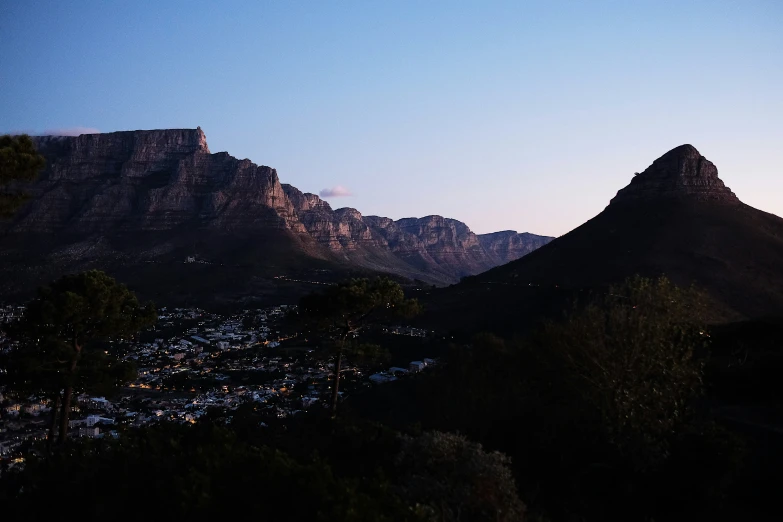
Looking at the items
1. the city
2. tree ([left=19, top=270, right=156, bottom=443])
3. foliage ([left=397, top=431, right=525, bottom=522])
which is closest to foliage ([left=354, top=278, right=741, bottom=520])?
foliage ([left=397, top=431, right=525, bottom=522])

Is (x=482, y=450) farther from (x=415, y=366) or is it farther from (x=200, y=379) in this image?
(x=200, y=379)

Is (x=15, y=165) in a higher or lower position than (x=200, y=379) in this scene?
higher

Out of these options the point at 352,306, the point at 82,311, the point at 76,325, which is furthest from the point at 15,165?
the point at 352,306

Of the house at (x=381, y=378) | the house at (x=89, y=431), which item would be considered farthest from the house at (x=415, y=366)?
the house at (x=89, y=431)

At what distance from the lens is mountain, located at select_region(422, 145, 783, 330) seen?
5656 centimetres

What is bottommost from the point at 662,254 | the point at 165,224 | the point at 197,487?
the point at 197,487

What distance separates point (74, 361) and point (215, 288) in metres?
78.6

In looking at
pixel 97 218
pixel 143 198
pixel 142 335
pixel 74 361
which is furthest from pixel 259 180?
pixel 74 361

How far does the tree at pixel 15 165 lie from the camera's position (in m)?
16.4

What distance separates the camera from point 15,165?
16.6 m

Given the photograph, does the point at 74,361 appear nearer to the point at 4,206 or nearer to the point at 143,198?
the point at 4,206

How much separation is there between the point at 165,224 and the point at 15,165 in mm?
124872

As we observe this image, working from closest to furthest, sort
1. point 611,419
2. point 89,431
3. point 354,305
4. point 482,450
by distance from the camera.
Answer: point 482,450 → point 611,419 → point 354,305 → point 89,431

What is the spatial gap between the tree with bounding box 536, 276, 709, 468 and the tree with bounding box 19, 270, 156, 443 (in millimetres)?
15793
